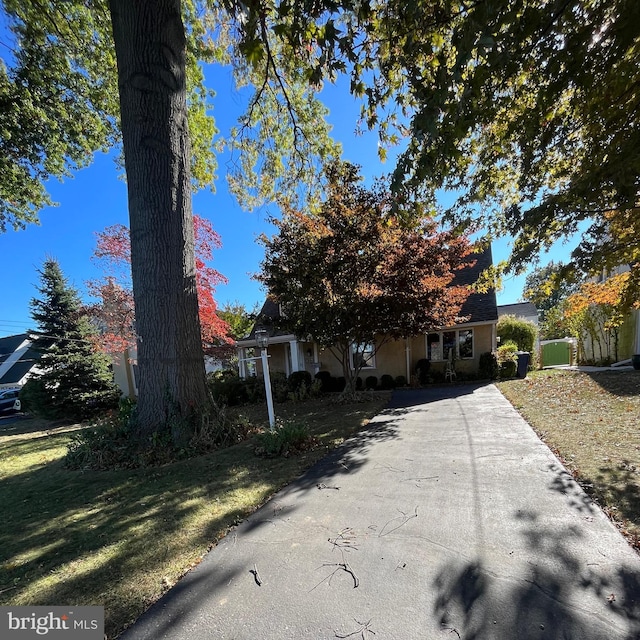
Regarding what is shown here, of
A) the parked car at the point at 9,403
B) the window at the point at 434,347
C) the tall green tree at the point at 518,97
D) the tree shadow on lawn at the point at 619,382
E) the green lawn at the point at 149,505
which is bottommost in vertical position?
the parked car at the point at 9,403

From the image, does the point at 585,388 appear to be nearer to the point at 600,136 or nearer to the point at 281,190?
the point at 600,136

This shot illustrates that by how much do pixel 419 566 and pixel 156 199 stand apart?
6511mm

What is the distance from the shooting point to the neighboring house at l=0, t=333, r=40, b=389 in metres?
27.5

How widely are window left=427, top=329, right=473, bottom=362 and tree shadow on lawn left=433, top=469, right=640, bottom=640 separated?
12.7m

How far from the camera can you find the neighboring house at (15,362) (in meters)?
27.5

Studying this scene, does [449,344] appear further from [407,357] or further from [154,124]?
[154,124]

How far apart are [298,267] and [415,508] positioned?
22.9ft

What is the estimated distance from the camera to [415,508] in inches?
141

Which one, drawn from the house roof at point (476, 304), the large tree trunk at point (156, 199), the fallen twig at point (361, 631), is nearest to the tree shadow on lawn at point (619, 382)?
the house roof at point (476, 304)

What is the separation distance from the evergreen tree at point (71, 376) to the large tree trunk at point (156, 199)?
11.8 meters

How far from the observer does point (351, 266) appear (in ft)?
29.9

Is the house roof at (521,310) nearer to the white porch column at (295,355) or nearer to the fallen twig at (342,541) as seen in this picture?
the white porch column at (295,355)

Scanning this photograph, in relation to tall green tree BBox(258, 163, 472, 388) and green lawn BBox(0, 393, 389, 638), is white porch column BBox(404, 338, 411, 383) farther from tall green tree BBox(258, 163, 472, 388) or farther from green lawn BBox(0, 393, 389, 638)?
green lawn BBox(0, 393, 389, 638)

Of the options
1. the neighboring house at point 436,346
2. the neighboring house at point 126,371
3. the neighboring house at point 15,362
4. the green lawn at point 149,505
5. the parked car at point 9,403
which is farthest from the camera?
the neighboring house at point 15,362
